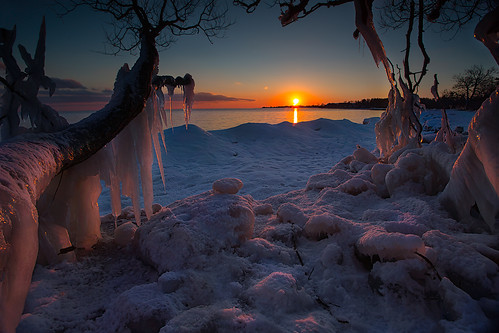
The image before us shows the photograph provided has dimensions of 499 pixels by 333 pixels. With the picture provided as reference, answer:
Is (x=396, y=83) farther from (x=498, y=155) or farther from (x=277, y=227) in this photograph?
(x=277, y=227)

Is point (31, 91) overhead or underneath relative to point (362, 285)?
overhead

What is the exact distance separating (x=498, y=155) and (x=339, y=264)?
143 centimetres

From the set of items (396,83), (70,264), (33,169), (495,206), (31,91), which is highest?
(396,83)

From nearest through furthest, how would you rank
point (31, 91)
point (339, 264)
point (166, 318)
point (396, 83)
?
point (166, 318), point (339, 264), point (31, 91), point (396, 83)

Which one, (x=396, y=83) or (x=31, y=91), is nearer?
(x=31, y=91)

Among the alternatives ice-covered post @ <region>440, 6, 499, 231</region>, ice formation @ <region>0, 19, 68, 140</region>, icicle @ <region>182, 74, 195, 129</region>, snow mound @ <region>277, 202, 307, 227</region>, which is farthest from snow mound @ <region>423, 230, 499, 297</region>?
ice formation @ <region>0, 19, 68, 140</region>

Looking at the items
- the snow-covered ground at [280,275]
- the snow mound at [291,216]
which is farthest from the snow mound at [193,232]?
the snow mound at [291,216]

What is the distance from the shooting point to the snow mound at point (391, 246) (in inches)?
66.6

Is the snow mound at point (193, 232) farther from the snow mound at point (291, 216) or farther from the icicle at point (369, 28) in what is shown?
the icicle at point (369, 28)

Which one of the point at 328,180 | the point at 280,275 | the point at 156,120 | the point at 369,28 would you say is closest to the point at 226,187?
the point at 156,120

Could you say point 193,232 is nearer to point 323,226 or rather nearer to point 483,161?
point 323,226

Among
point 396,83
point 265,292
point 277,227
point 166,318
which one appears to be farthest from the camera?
point 396,83

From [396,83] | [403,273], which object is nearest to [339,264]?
[403,273]

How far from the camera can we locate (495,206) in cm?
201
